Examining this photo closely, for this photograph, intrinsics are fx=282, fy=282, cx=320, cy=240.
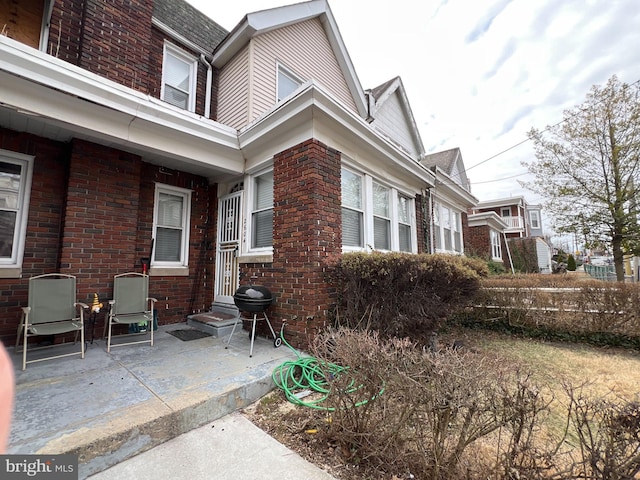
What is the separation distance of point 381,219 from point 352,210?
4.05 feet

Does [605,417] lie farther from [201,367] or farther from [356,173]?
[356,173]

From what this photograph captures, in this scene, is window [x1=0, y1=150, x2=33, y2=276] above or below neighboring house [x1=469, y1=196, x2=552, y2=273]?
below

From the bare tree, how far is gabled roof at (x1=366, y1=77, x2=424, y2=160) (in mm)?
4371

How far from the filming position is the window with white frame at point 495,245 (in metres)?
16.9

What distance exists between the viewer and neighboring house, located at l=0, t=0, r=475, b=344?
4.16 m

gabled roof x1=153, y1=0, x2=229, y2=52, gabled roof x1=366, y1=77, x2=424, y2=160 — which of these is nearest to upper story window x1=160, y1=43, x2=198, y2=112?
gabled roof x1=153, y1=0, x2=229, y2=52

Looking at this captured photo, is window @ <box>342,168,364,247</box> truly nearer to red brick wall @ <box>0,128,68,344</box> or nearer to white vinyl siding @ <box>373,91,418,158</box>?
red brick wall @ <box>0,128,68,344</box>

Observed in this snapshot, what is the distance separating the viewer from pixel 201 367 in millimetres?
3475

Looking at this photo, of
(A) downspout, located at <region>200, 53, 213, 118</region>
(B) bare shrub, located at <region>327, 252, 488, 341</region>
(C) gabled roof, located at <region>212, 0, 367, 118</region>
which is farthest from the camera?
(A) downspout, located at <region>200, 53, 213, 118</region>

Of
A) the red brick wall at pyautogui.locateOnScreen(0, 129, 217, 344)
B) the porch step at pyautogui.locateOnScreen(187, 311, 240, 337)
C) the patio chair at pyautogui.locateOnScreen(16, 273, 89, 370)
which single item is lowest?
the porch step at pyautogui.locateOnScreen(187, 311, 240, 337)

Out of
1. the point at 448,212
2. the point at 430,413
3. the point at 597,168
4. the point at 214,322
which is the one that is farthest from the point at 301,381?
the point at 597,168

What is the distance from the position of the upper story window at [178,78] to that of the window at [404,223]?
→ 570 cm

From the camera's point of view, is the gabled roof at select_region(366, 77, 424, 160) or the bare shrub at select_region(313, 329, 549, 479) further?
the gabled roof at select_region(366, 77, 424, 160)

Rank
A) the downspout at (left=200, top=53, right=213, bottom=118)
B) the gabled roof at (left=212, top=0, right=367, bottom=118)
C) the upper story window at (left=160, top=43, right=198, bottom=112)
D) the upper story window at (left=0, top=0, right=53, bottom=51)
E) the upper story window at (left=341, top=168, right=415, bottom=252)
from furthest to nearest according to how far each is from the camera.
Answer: the downspout at (left=200, top=53, right=213, bottom=118) < the upper story window at (left=160, top=43, right=198, bottom=112) < the gabled roof at (left=212, top=0, right=367, bottom=118) < the upper story window at (left=341, top=168, right=415, bottom=252) < the upper story window at (left=0, top=0, right=53, bottom=51)
